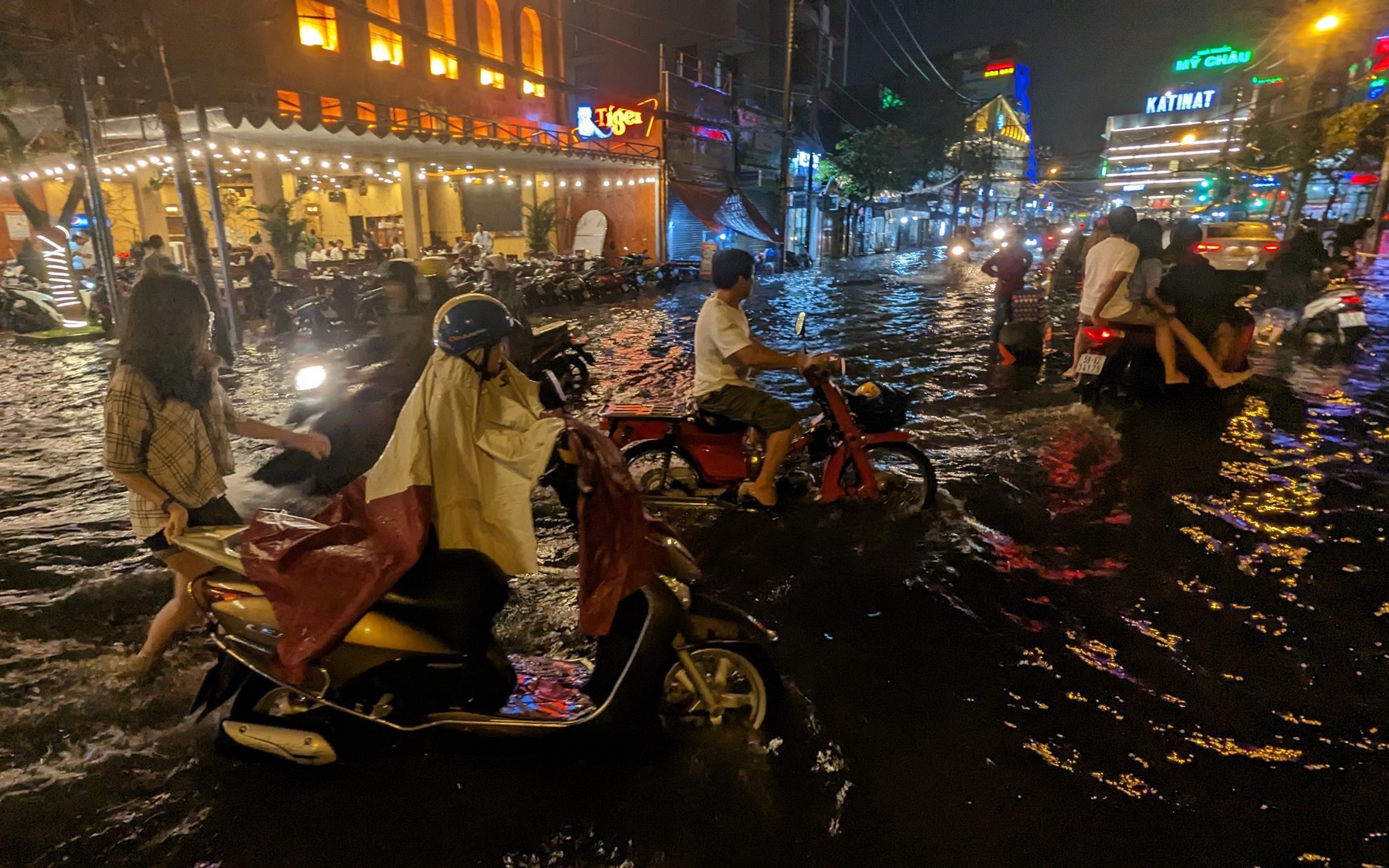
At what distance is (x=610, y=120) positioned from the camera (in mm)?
24562

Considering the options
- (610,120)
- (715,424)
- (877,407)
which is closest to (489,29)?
(610,120)

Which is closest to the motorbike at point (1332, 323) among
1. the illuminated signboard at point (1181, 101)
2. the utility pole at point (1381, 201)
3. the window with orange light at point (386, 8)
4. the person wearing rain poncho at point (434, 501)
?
the utility pole at point (1381, 201)

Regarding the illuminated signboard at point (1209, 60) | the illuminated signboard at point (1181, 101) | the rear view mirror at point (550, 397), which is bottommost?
the rear view mirror at point (550, 397)

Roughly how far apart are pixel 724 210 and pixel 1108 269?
18.9 metres

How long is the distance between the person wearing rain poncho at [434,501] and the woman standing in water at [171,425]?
0.79m

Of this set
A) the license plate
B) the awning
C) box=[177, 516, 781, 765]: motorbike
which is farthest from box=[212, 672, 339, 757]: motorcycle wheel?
the awning

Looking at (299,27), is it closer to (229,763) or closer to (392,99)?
(392,99)

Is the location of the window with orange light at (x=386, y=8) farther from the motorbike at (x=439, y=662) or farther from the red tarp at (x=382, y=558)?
the red tarp at (x=382, y=558)

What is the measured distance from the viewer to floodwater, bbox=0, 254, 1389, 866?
8.15 feet

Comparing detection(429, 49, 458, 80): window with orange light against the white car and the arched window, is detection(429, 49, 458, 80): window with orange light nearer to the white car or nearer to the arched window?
the arched window

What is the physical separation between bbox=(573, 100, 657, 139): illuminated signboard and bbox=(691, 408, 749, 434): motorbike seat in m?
21.4

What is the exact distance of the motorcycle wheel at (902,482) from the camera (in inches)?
204

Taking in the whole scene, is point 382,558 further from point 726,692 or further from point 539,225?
point 539,225

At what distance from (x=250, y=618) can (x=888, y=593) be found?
3.10m
